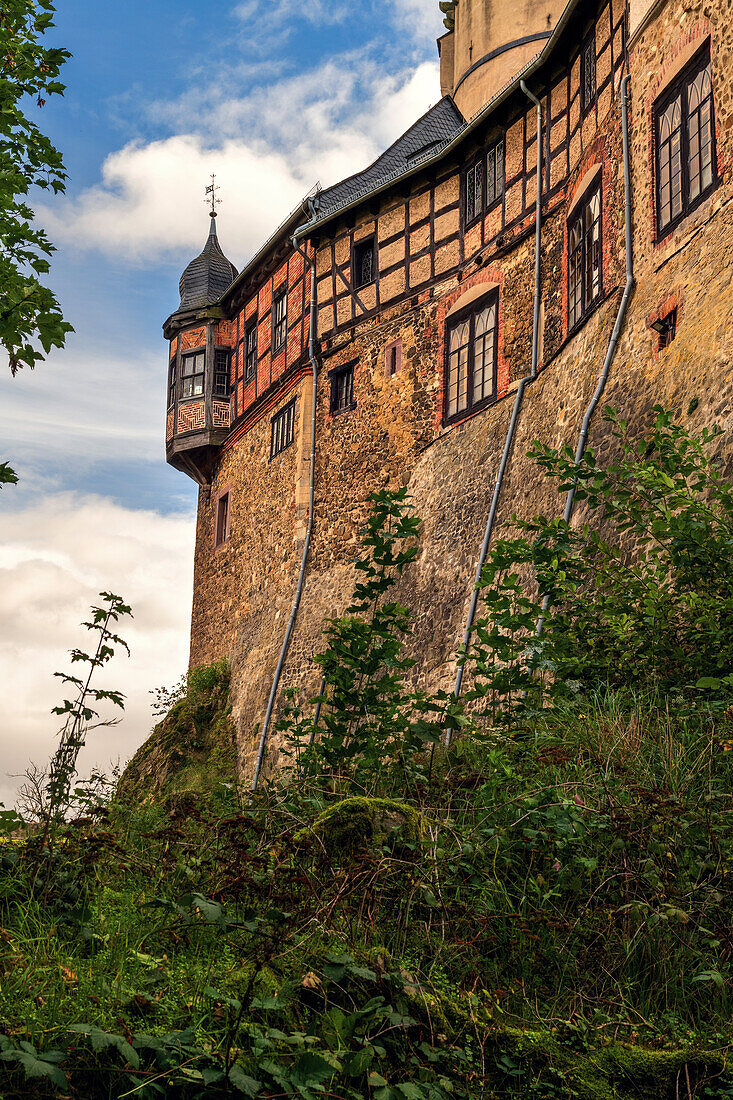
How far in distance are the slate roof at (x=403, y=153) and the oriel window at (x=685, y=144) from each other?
372 inches

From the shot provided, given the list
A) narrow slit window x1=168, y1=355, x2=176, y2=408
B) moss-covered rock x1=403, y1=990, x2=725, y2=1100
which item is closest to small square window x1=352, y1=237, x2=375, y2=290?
narrow slit window x1=168, y1=355, x2=176, y2=408

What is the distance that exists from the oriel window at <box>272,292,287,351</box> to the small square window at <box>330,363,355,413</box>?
2.37 meters

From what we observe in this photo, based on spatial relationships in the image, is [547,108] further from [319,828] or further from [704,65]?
[319,828]

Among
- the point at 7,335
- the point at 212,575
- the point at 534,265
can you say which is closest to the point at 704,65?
the point at 534,265

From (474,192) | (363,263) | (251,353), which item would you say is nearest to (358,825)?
(474,192)

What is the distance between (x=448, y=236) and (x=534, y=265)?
113 inches

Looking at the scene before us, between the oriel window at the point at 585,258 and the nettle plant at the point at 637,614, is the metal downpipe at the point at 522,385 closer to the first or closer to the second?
the oriel window at the point at 585,258

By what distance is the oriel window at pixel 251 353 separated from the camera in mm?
23688

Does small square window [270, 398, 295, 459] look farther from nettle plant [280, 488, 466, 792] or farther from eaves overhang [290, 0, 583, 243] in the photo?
nettle plant [280, 488, 466, 792]

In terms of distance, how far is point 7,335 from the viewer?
20.9 ft

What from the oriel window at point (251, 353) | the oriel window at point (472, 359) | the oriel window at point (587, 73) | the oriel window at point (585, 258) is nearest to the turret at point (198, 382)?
the oriel window at point (251, 353)

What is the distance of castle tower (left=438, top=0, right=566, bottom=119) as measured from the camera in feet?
A: 71.8

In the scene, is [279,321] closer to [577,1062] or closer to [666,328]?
[666,328]

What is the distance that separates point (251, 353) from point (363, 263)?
4.76 metres
